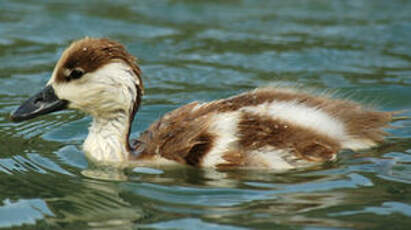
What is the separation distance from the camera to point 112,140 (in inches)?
214

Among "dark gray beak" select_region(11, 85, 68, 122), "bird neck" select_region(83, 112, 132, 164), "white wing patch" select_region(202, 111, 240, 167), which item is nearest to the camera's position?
"white wing patch" select_region(202, 111, 240, 167)

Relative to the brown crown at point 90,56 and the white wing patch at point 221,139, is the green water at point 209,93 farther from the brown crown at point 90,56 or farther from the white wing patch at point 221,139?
the brown crown at point 90,56

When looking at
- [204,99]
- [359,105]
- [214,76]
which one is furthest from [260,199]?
[214,76]

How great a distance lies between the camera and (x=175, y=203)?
179 inches

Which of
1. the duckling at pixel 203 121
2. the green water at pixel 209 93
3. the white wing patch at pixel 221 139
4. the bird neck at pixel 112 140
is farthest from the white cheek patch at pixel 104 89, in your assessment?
the white wing patch at pixel 221 139

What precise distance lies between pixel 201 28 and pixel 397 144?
467 cm

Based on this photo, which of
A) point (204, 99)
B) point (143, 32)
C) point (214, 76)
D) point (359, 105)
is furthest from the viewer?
point (143, 32)

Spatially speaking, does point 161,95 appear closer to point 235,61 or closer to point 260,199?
point 235,61

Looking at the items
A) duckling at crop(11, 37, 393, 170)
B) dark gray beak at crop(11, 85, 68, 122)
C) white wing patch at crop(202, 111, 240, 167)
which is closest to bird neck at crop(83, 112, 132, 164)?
duckling at crop(11, 37, 393, 170)

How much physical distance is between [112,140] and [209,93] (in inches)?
80.5

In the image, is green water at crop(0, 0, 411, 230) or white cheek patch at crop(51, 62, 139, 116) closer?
green water at crop(0, 0, 411, 230)

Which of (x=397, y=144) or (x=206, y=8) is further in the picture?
(x=206, y=8)

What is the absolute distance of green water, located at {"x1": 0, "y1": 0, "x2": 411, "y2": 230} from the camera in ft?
14.4

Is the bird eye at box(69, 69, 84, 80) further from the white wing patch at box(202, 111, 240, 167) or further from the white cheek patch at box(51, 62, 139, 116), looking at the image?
the white wing patch at box(202, 111, 240, 167)
